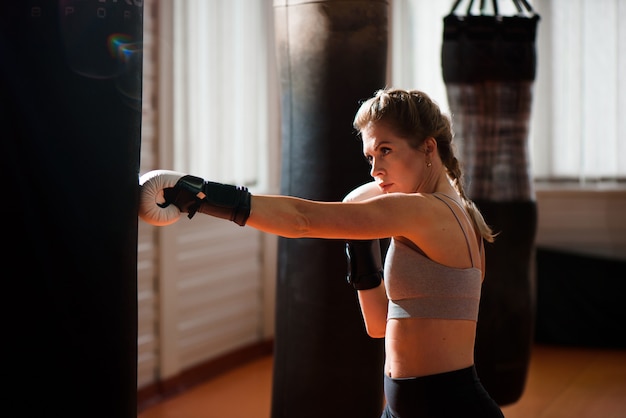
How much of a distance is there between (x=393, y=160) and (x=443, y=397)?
1.78ft

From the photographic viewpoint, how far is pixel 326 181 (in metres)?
3.12

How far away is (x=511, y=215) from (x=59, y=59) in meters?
2.80

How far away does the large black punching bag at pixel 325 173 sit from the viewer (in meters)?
3.11

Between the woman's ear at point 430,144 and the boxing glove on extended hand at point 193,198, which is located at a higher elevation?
the woman's ear at point 430,144

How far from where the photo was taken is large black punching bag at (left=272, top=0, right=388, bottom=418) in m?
3.11

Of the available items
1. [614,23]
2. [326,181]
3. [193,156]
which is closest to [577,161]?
[614,23]

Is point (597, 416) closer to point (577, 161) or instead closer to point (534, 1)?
point (577, 161)

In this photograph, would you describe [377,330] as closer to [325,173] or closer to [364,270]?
[364,270]

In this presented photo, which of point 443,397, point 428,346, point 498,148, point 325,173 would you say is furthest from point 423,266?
point 498,148

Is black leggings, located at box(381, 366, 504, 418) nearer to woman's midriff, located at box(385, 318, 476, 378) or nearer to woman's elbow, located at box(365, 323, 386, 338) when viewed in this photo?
woman's midriff, located at box(385, 318, 476, 378)

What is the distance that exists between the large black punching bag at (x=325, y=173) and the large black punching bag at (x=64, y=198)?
148cm

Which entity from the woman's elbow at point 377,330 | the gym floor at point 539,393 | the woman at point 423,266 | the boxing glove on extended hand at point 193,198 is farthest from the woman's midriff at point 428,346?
the gym floor at point 539,393

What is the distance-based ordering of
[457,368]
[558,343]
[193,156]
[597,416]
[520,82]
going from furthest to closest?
[558,343] → [193,156] → [597,416] → [520,82] → [457,368]

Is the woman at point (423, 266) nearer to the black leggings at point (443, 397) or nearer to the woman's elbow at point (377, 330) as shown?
the black leggings at point (443, 397)
